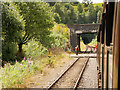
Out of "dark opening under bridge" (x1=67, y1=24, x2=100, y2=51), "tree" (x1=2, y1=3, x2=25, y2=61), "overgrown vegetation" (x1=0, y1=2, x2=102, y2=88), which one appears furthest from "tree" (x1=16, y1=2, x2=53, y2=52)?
"dark opening under bridge" (x1=67, y1=24, x2=100, y2=51)

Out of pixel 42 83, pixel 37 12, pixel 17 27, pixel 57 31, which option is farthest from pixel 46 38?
pixel 57 31

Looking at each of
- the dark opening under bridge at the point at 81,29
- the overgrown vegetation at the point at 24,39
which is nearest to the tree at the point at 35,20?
the overgrown vegetation at the point at 24,39

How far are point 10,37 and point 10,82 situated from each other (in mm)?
6210

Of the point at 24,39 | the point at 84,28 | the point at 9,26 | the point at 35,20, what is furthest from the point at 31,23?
the point at 84,28

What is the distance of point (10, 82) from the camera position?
29.4 ft

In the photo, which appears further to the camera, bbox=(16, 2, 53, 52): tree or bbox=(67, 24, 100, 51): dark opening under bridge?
bbox=(67, 24, 100, 51): dark opening under bridge

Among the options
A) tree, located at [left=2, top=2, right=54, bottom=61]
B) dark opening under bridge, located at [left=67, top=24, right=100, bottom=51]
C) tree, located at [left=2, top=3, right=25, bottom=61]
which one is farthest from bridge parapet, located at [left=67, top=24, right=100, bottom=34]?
tree, located at [left=2, top=3, right=25, bottom=61]

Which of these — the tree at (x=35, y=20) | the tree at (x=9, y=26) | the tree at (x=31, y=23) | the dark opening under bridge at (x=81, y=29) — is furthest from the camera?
the dark opening under bridge at (x=81, y=29)

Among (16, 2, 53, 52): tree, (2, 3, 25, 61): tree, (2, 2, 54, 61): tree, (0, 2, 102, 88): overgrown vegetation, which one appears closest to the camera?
(0, 2, 102, 88): overgrown vegetation

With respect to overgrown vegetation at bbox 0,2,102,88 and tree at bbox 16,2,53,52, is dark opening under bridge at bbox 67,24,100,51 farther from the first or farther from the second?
tree at bbox 16,2,53,52

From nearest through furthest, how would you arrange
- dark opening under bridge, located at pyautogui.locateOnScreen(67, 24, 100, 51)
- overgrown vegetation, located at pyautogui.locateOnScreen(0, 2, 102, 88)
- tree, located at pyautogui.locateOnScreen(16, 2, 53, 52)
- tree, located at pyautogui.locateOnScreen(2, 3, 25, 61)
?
overgrown vegetation, located at pyautogui.locateOnScreen(0, 2, 102, 88)
tree, located at pyautogui.locateOnScreen(2, 3, 25, 61)
tree, located at pyautogui.locateOnScreen(16, 2, 53, 52)
dark opening under bridge, located at pyautogui.locateOnScreen(67, 24, 100, 51)

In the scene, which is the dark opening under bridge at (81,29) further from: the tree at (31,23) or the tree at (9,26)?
the tree at (9,26)

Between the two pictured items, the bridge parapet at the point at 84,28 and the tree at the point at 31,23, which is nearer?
the tree at the point at 31,23

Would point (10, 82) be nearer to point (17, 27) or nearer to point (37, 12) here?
point (17, 27)
